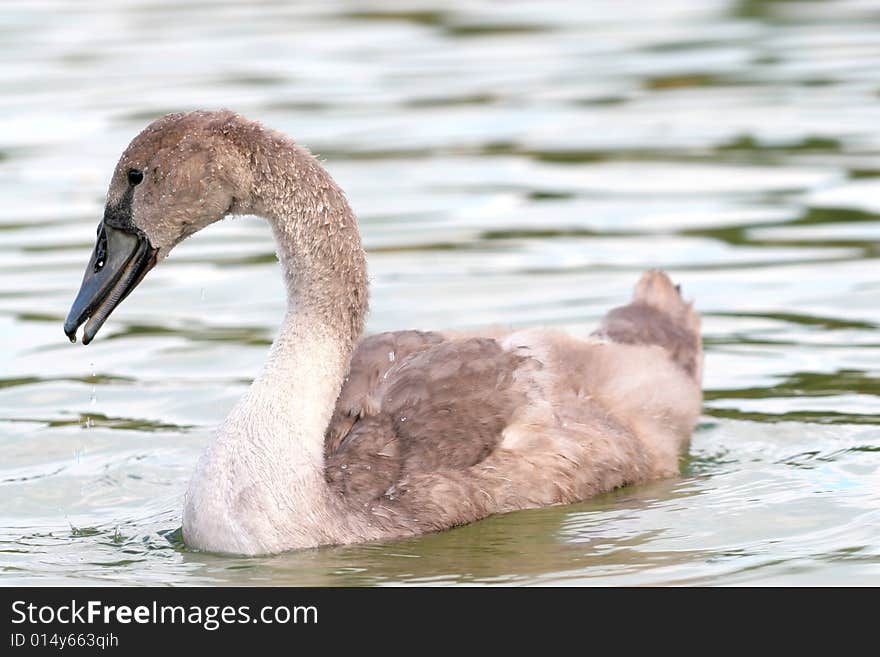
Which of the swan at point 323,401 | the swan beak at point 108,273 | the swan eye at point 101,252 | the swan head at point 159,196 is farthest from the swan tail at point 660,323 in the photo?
the swan eye at point 101,252

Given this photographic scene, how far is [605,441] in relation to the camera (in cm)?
866

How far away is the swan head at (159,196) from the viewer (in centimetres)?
792

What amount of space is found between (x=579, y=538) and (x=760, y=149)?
7.59m

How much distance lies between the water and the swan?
15 centimetres

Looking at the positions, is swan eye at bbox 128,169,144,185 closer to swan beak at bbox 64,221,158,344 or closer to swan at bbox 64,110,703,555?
swan at bbox 64,110,703,555

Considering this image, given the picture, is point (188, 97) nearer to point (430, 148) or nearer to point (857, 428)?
point (430, 148)

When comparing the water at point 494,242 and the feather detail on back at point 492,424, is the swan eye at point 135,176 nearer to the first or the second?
the feather detail on back at point 492,424

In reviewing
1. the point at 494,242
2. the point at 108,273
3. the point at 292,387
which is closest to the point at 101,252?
the point at 108,273

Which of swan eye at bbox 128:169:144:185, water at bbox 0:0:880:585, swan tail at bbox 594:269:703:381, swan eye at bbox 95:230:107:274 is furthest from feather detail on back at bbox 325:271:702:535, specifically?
swan eye at bbox 128:169:144:185

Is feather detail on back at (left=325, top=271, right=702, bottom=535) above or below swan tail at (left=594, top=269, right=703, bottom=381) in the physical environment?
below

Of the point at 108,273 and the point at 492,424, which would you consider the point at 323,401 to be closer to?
the point at 492,424

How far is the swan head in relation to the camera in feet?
26.0

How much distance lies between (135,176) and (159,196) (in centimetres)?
13

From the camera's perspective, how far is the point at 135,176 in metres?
7.95
